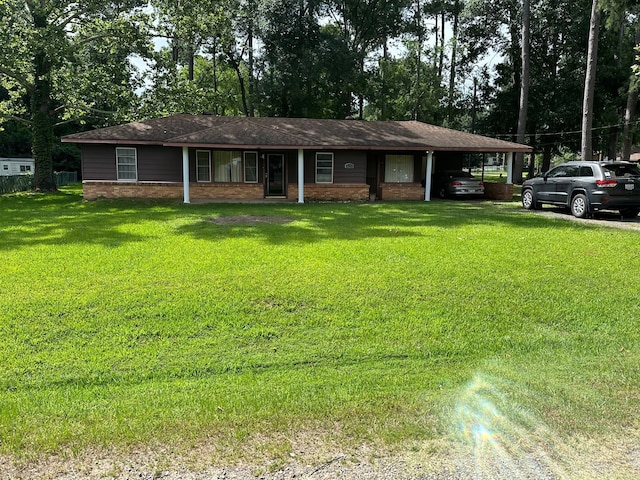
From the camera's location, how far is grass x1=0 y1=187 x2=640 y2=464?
338cm

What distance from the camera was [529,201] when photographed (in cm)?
1630

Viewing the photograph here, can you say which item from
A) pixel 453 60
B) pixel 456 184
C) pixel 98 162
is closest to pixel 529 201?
pixel 456 184

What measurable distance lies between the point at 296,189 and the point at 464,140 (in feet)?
26.7

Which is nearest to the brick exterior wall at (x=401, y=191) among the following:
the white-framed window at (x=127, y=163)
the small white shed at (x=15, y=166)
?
the white-framed window at (x=127, y=163)

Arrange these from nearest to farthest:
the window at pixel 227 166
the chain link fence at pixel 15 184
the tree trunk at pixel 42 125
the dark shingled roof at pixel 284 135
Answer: the dark shingled roof at pixel 284 135
the window at pixel 227 166
the tree trunk at pixel 42 125
the chain link fence at pixel 15 184

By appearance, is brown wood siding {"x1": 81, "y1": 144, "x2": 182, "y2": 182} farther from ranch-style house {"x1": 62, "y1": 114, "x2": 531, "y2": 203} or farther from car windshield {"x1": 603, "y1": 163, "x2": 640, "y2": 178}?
car windshield {"x1": 603, "y1": 163, "x2": 640, "y2": 178}

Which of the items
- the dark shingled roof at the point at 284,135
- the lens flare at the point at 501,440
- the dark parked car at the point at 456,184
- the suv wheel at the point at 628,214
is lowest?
Result: the lens flare at the point at 501,440

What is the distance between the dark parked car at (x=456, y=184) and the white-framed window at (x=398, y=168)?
149 cm

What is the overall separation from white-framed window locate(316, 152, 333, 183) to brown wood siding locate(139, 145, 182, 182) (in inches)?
228

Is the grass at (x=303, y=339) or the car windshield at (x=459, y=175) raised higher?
the car windshield at (x=459, y=175)

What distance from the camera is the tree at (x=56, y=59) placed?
21266 millimetres

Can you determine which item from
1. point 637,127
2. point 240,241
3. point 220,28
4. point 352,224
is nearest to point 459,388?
point 240,241

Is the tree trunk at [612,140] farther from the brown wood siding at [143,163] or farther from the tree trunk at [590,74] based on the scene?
the brown wood siding at [143,163]

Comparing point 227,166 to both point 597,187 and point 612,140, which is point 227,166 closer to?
point 597,187
